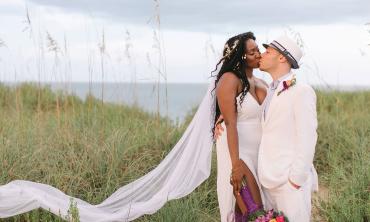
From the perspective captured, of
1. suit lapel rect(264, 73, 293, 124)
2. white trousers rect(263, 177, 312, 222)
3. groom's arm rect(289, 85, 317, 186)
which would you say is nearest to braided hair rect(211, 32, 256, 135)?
suit lapel rect(264, 73, 293, 124)

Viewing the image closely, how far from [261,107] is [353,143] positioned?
145 inches

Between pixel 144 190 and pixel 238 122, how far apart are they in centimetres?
177

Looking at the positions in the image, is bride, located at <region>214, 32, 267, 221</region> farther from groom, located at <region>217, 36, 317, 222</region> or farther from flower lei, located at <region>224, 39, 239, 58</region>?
groom, located at <region>217, 36, 317, 222</region>

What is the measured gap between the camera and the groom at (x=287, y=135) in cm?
384

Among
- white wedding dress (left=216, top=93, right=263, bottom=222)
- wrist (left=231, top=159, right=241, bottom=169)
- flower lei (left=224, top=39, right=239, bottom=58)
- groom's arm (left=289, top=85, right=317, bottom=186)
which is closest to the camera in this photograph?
groom's arm (left=289, top=85, right=317, bottom=186)

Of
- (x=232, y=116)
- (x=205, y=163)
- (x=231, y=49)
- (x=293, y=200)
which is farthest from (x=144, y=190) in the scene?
(x=293, y=200)

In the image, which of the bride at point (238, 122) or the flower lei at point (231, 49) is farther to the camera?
the flower lei at point (231, 49)

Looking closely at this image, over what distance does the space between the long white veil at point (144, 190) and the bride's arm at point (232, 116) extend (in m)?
0.84

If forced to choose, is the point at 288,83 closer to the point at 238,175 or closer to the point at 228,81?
the point at 228,81

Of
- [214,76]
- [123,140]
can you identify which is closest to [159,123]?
[123,140]

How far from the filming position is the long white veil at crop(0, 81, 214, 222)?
531 centimetres

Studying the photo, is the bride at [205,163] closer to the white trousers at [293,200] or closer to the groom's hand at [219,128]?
the groom's hand at [219,128]

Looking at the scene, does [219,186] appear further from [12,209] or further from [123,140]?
[123,140]

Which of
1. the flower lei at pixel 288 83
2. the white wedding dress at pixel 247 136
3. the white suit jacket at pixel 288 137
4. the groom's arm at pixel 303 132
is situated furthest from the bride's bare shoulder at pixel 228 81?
the groom's arm at pixel 303 132
